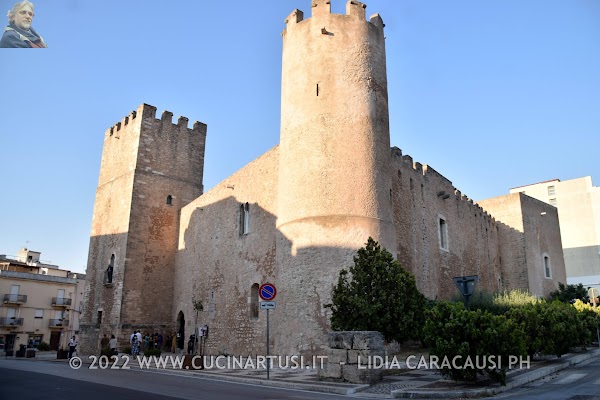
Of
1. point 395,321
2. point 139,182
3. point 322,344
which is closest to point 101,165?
point 139,182

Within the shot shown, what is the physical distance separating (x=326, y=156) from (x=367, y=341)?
23.0 ft

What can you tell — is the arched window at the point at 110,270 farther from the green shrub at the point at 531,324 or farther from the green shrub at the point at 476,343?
the green shrub at the point at 476,343

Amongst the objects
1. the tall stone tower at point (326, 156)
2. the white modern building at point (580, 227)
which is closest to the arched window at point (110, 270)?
the tall stone tower at point (326, 156)

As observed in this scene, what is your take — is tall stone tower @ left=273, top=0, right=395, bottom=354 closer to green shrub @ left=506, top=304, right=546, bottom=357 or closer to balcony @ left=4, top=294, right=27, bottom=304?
green shrub @ left=506, top=304, right=546, bottom=357

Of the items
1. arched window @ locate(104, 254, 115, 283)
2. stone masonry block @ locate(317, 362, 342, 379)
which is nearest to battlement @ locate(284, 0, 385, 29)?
stone masonry block @ locate(317, 362, 342, 379)

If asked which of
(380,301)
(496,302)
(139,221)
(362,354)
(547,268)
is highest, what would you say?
(139,221)

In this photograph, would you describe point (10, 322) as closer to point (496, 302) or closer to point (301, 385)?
point (496, 302)

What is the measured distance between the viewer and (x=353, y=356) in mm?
10047

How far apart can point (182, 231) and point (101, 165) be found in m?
7.67

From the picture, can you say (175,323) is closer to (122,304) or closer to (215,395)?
(122,304)

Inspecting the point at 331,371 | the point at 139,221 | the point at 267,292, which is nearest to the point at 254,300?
the point at 267,292

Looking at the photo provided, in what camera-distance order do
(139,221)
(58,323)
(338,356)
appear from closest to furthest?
(338,356)
(139,221)
(58,323)

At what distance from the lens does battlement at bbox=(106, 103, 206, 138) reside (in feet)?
88.8

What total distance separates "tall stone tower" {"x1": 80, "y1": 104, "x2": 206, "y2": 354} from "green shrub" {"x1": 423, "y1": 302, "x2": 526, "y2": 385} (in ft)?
60.7
